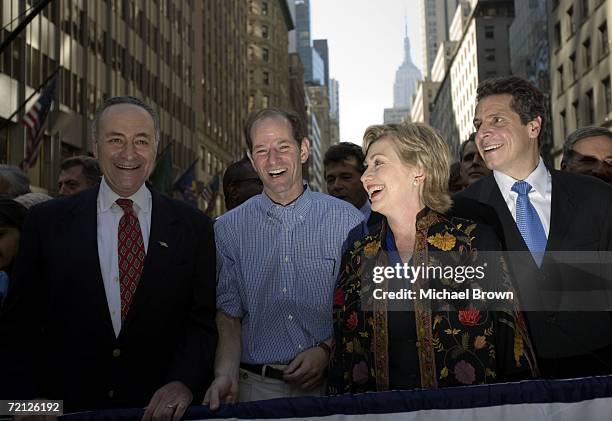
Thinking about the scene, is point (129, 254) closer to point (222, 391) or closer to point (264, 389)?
point (222, 391)

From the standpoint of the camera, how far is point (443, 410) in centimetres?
263

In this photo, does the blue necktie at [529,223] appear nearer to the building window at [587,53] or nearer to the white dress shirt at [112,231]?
the white dress shirt at [112,231]

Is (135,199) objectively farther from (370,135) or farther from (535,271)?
(535,271)

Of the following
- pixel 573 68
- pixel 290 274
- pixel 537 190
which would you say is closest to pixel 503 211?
pixel 537 190

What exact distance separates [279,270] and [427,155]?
3.39ft

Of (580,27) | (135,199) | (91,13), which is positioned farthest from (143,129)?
(580,27)

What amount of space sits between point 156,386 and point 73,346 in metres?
0.45

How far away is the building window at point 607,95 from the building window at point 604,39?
1285mm

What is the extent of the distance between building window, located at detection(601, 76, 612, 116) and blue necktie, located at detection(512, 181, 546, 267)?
100 feet

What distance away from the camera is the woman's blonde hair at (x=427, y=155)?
10.8 ft

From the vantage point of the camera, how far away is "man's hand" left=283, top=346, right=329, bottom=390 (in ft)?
10.9

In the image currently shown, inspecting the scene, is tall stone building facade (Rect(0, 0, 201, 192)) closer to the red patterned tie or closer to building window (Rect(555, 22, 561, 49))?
the red patterned tie

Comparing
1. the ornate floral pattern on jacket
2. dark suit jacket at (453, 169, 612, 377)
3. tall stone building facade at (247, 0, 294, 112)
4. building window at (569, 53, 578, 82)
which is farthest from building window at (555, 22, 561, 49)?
tall stone building facade at (247, 0, 294, 112)

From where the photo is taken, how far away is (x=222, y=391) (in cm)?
294
